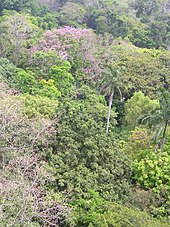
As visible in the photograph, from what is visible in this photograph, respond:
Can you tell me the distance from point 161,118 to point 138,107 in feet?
16.0

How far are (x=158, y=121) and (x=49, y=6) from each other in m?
34.0

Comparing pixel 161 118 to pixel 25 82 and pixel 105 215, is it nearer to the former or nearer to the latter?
pixel 105 215

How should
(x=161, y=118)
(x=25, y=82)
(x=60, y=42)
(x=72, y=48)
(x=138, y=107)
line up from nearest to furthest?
(x=161, y=118) → (x=138, y=107) → (x=25, y=82) → (x=72, y=48) → (x=60, y=42)

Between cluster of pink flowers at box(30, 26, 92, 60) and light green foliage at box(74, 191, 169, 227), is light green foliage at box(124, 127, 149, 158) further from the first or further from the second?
cluster of pink flowers at box(30, 26, 92, 60)

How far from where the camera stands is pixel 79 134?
17.3 metres

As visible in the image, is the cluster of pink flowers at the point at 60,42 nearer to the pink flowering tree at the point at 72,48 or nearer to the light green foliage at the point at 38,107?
the pink flowering tree at the point at 72,48

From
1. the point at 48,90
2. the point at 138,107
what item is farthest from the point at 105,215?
the point at 48,90

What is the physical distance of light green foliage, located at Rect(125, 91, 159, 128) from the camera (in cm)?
2428

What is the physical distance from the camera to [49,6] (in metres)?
48.2

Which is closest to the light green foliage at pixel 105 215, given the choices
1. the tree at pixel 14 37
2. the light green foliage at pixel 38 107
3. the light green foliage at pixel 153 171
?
the light green foliage at pixel 153 171

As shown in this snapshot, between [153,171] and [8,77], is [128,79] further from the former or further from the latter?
[153,171]

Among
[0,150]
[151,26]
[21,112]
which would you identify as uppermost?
[151,26]

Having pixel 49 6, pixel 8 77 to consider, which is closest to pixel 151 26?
pixel 49 6

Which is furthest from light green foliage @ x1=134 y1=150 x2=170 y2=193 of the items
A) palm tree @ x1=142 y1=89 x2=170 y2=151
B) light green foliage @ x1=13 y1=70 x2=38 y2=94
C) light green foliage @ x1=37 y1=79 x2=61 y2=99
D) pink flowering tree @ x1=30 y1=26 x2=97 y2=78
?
pink flowering tree @ x1=30 y1=26 x2=97 y2=78
